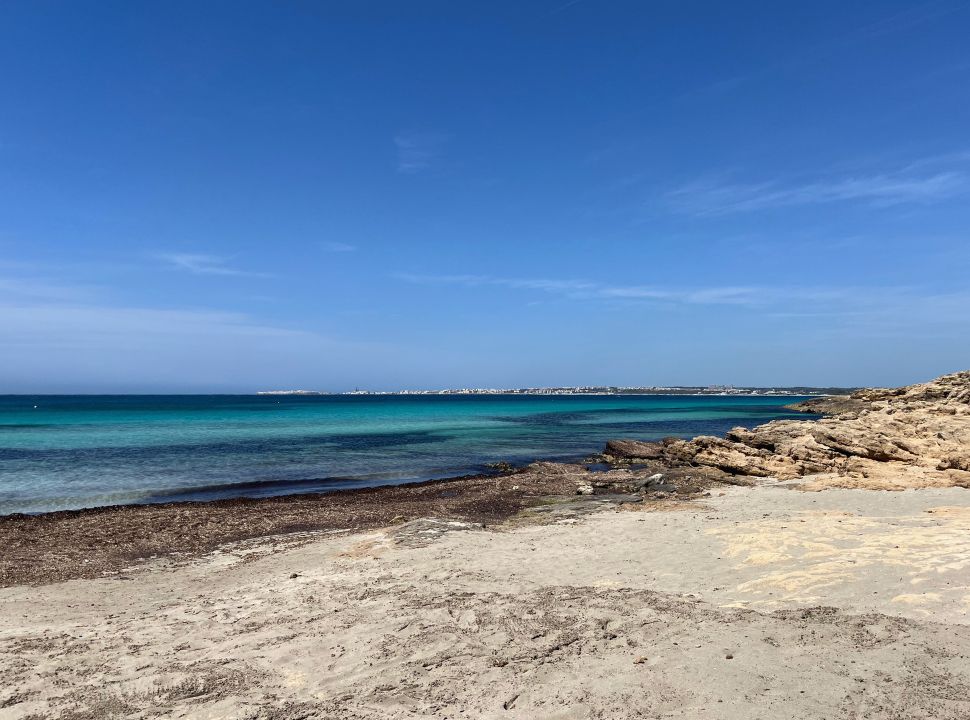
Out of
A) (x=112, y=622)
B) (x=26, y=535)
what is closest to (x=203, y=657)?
(x=112, y=622)

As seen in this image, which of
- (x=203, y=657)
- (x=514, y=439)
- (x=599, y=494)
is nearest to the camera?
(x=203, y=657)

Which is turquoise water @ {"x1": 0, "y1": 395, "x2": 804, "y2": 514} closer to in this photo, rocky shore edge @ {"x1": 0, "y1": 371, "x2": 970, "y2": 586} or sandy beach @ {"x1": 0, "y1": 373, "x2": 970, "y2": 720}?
rocky shore edge @ {"x1": 0, "y1": 371, "x2": 970, "y2": 586}

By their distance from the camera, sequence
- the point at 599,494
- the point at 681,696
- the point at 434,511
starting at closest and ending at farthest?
1. the point at 681,696
2. the point at 434,511
3. the point at 599,494

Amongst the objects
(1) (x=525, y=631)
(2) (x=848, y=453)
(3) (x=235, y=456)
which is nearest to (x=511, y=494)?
(2) (x=848, y=453)

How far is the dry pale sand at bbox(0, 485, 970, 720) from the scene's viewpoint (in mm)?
6207

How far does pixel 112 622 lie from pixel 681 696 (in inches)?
338

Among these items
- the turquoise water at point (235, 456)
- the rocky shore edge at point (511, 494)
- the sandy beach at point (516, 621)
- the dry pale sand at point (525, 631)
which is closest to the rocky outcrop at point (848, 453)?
the rocky shore edge at point (511, 494)

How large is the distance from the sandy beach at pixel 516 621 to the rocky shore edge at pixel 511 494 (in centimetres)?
44

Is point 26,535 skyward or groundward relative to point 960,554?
groundward

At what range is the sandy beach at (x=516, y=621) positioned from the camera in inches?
246

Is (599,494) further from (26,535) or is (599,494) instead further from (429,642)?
(26,535)

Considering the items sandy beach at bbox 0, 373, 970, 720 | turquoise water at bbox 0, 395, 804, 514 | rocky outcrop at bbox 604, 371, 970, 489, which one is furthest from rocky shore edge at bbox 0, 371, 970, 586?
turquoise water at bbox 0, 395, 804, 514

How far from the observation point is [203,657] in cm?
754

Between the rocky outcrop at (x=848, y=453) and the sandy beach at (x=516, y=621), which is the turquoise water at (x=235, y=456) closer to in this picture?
the sandy beach at (x=516, y=621)
